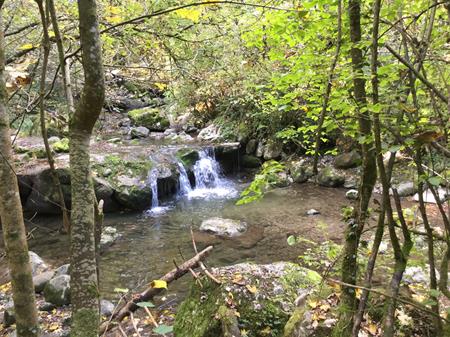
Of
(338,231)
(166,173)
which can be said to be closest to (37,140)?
(166,173)

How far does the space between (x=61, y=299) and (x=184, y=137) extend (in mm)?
11158

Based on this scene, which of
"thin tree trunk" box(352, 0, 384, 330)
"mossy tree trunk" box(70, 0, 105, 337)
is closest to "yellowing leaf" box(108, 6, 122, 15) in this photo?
"mossy tree trunk" box(70, 0, 105, 337)

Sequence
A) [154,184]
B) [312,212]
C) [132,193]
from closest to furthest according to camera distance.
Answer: [312,212] → [132,193] → [154,184]

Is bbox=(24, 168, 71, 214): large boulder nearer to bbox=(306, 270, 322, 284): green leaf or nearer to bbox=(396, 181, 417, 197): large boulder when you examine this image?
bbox=(306, 270, 322, 284): green leaf

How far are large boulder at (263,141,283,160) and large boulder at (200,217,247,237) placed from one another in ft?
18.2

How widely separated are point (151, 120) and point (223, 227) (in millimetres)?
11144

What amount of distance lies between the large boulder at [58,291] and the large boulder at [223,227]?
11.0 ft

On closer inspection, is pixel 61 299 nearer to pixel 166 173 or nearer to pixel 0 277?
pixel 0 277

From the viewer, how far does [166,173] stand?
37.1 ft

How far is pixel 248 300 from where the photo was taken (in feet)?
11.2

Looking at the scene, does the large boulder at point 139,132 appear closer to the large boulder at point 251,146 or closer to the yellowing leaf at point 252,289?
the large boulder at point 251,146

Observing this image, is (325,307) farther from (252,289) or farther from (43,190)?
(43,190)

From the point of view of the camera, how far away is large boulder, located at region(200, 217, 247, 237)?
792 cm

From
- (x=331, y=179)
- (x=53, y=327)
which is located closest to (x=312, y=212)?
(x=331, y=179)
